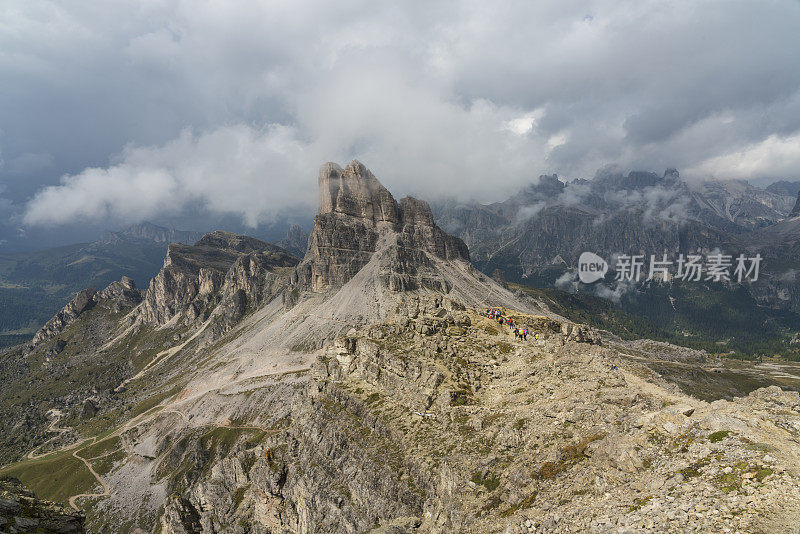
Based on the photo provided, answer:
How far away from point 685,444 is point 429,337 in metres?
37.4

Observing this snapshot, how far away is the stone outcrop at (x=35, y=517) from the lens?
20781 mm

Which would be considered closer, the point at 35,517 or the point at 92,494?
the point at 35,517

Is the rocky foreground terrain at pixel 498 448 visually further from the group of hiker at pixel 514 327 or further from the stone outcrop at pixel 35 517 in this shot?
the stone outcrop at pixel 35 517

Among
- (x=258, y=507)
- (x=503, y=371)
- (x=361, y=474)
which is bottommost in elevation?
(x=258, y=507)

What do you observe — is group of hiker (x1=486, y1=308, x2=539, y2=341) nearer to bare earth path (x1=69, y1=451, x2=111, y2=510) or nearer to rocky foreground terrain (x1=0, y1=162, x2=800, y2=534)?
rocky foreground terrain (x1=0, y1=162, x2=800, y2=534)

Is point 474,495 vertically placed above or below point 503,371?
below

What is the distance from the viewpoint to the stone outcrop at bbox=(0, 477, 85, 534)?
20781 millimetres

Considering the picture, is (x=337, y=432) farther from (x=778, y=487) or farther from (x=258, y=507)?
(x=778, y=487)

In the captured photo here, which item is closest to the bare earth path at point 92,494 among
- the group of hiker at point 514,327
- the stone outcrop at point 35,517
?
the stone outcrop at point 35,517

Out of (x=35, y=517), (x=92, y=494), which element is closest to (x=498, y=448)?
(x=35, y=517)

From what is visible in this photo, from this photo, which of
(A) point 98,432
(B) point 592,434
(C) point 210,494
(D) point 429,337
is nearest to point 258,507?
(C) point 210,494

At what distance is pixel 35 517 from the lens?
23.0m

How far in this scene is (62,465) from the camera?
157m

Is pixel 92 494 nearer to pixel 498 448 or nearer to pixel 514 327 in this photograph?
pixel 514 327
